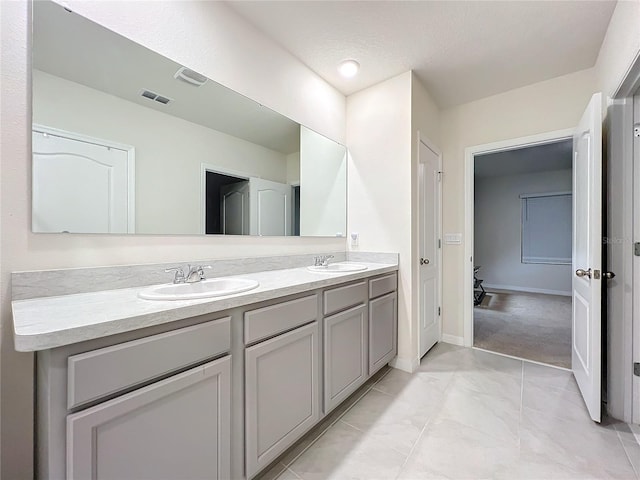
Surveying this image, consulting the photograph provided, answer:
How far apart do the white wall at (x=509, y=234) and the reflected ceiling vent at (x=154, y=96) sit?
630 centimetres

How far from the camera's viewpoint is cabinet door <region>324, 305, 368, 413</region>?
1572mm

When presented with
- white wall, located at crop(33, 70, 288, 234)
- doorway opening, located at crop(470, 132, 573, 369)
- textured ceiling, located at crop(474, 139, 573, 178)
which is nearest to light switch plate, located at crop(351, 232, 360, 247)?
white wall, located at crop(33, 70, 288, 234)

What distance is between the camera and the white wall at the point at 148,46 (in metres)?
0.98

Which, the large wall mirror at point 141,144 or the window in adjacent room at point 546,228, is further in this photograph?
the window in adjacent room at point 546,228

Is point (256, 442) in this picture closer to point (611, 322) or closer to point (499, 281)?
point (611, 322)

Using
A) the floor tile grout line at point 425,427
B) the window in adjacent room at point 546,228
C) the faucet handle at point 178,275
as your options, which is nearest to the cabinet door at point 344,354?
the floor tile grout line at point 425,427

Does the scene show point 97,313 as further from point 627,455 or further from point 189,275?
point 627,455

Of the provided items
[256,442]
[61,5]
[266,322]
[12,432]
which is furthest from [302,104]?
[12,432]

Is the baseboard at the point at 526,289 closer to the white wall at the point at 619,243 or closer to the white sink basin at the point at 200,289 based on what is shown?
the white wall at the point at 619,243

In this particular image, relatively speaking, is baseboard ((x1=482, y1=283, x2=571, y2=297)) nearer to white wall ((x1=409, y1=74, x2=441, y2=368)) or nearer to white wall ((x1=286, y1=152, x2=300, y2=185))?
white wall ((x1=409, y1=74, x2=441, y2=368))

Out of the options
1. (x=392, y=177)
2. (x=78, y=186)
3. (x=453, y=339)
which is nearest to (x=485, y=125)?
(x=392, y=177)

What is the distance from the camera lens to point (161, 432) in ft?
2.92

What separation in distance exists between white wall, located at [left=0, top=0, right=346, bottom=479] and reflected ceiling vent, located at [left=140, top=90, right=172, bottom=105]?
0.68 feet

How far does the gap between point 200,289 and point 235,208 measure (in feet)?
1.94
